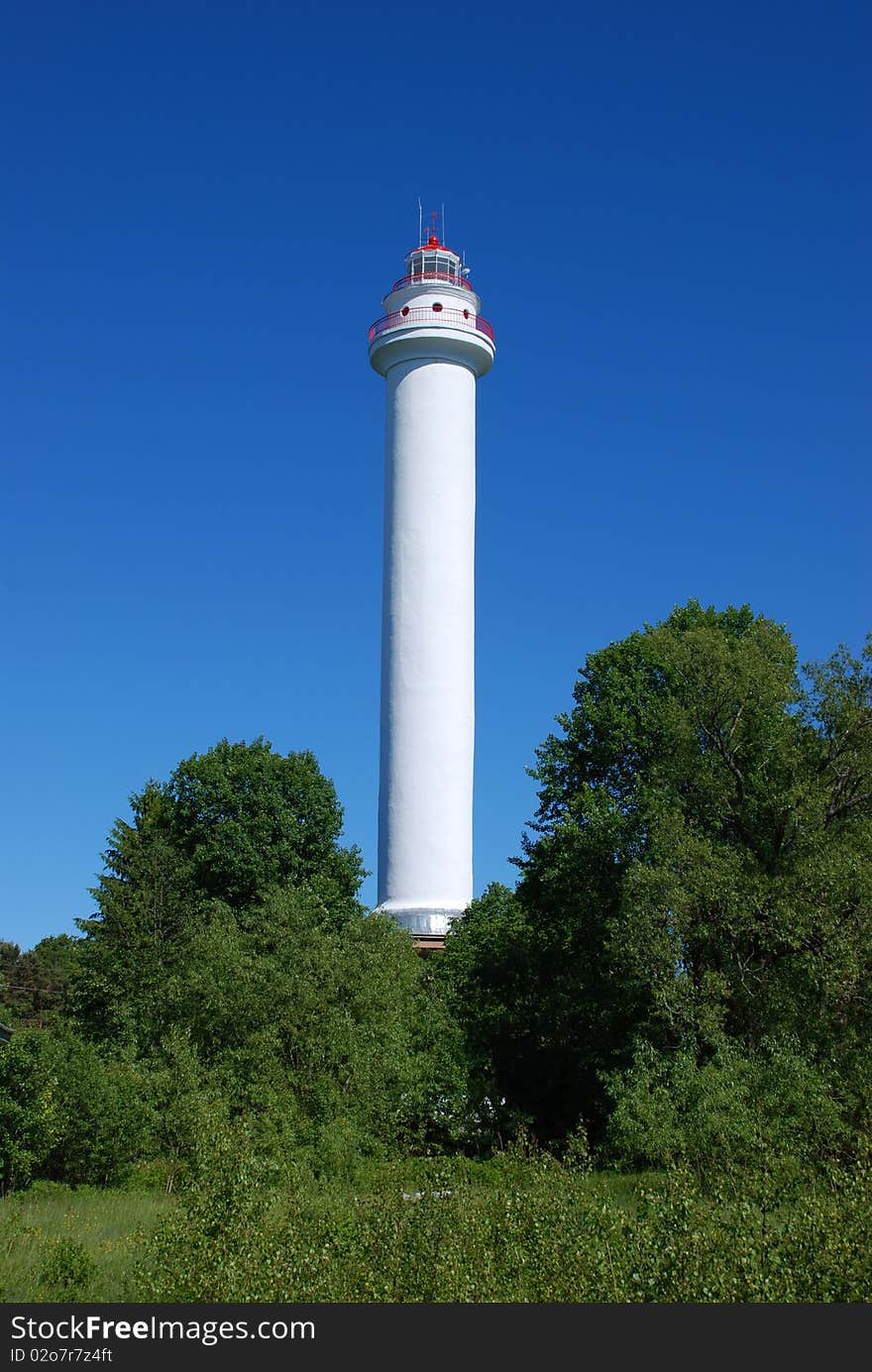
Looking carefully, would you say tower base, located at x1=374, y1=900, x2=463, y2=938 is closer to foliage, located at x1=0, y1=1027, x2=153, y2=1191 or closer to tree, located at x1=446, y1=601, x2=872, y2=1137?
tree, located at x1=446, y1=601, x2=872, y2=1137

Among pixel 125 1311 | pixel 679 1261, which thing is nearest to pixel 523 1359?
pixel 679 1261

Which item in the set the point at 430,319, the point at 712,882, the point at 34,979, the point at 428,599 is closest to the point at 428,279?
the point at 430,319

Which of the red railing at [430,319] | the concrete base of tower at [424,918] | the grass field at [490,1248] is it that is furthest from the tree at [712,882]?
the red railing at [430,319]

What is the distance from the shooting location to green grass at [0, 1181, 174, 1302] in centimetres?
1745

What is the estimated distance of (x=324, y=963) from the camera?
102 ft

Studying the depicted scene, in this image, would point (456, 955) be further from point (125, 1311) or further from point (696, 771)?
point (125, 1311)

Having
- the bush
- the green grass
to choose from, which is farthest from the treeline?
the green grass

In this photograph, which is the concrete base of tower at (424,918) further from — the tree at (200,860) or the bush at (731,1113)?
the bush at (731,1113)

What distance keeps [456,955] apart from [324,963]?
39.4 ft

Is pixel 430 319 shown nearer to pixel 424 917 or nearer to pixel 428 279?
pixel 428 279

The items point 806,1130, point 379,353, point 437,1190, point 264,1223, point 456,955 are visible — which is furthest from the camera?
point 379,353

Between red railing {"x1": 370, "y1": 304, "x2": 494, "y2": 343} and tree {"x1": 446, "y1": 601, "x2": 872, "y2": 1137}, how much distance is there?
2195cm

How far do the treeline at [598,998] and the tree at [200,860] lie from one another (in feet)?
4.71

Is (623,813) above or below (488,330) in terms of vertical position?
below
